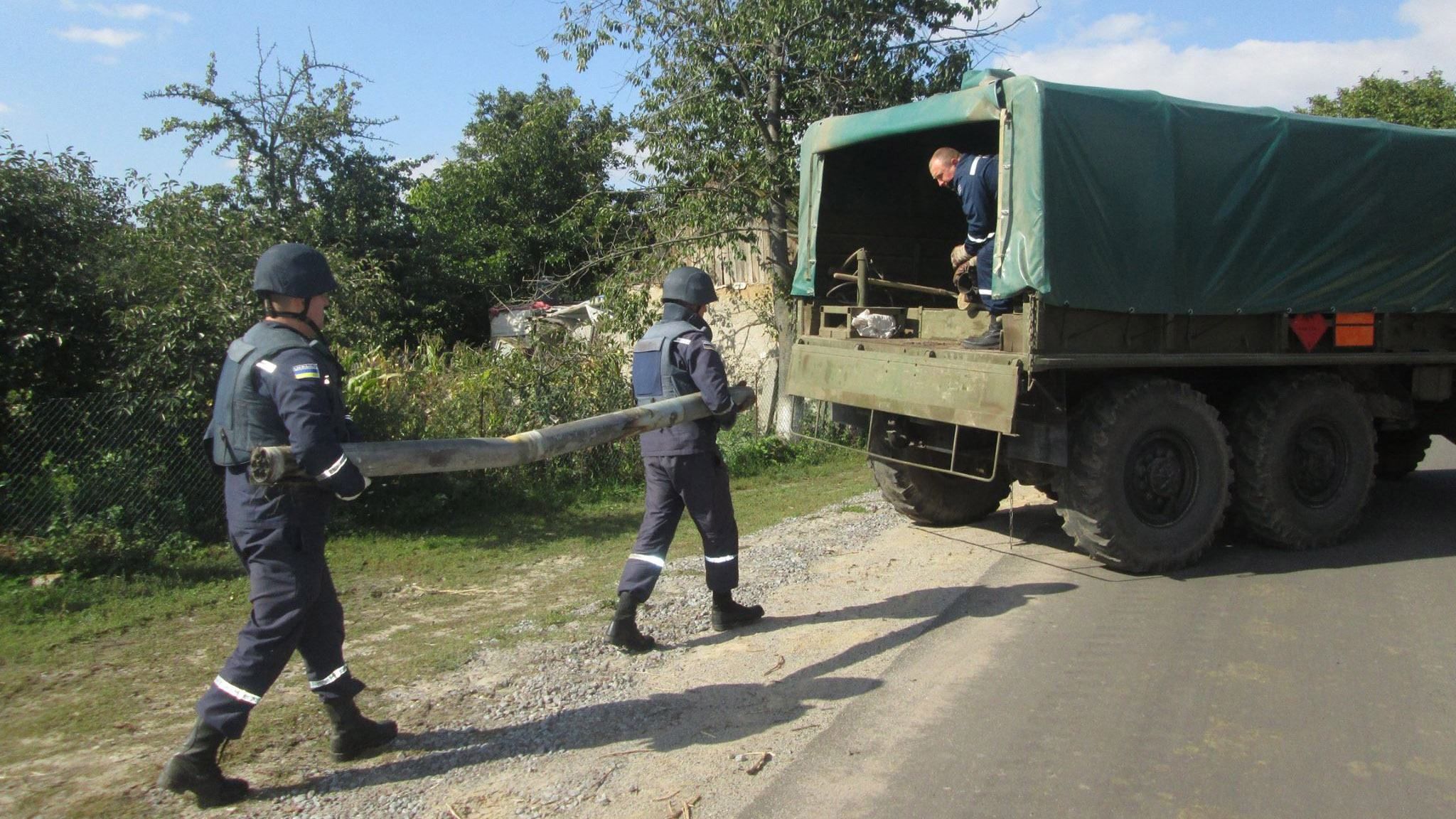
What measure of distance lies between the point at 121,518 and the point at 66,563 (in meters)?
0.59

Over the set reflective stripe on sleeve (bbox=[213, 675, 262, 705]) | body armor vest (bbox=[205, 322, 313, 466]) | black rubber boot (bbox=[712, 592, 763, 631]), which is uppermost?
body armor vest (bbox=[205, 322, 313, 466])

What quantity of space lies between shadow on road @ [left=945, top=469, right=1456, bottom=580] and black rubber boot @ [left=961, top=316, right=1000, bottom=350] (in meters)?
1.21

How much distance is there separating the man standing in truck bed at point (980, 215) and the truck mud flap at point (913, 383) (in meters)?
0.33

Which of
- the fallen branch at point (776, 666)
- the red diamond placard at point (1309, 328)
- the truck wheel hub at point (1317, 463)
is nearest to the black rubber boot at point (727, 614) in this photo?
the fallen branch at point (776, 666)

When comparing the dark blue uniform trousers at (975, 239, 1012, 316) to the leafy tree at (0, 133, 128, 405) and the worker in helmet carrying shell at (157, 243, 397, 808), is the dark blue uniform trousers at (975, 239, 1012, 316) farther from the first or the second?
the leafy tree at (0, 133, 128, 405)

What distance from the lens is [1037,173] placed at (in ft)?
20.0

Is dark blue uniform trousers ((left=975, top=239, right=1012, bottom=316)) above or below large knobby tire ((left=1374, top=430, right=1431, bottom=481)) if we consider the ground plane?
above

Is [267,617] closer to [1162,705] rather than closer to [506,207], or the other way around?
[1162,705]

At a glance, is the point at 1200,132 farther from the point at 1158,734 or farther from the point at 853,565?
the point at 1158,734

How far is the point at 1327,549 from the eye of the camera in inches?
296

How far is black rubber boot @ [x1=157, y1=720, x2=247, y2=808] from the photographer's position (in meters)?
3.69

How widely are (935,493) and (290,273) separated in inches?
208

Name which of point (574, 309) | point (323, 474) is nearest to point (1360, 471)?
point (323, 474)

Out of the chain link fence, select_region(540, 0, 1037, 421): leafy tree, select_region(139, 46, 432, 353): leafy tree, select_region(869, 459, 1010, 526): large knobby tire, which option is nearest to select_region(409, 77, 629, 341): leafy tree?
select_region(139, 46, 432, 353): leafy tree
